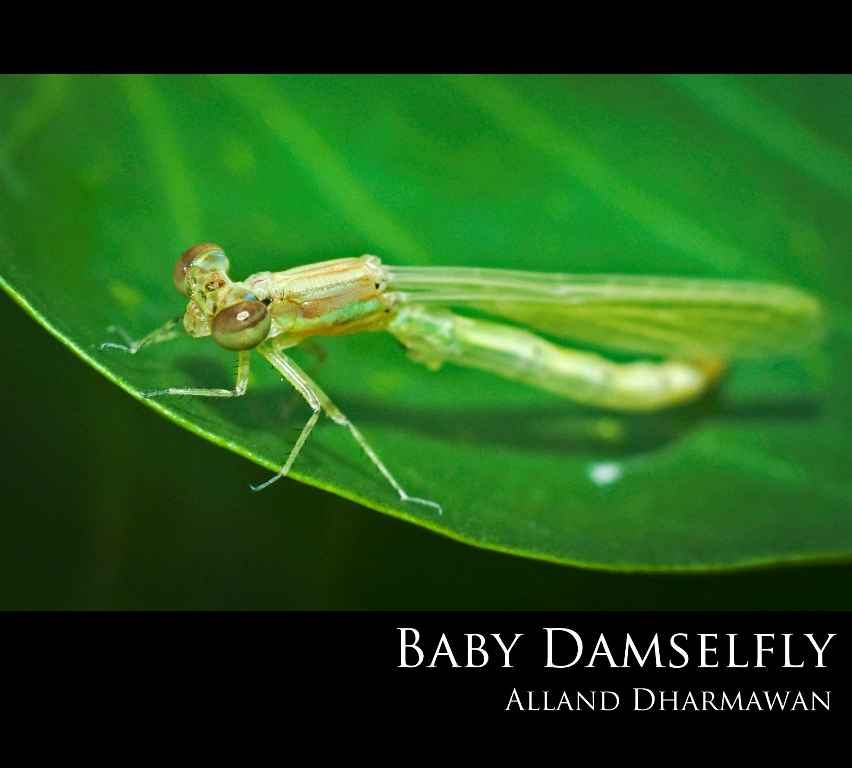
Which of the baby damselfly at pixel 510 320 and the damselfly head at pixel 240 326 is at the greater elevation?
the baby damselfly at pixel 510 320

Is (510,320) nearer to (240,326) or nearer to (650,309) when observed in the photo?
(650,309)

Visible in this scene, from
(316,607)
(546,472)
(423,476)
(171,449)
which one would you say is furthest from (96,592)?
(546,472)

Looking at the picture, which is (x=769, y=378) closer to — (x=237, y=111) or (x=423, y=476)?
(x=423, y=476)

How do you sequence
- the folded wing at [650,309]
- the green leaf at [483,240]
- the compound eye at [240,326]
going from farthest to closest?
1. the folded wing at [650,309]
2. the compound eye at [240,326]
3. the green leaf at [483,240]

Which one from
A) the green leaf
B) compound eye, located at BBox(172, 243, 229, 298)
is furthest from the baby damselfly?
the green leaf

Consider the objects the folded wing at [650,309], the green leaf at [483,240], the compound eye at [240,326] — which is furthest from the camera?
the folded wing at [650,309]

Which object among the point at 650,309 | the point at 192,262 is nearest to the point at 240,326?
the point at 192,262

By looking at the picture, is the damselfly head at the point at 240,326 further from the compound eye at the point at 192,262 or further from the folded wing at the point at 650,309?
the folded wing at the point at 650,309

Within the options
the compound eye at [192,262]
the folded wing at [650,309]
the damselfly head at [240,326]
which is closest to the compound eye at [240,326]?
the damselfly head at [240,326]
